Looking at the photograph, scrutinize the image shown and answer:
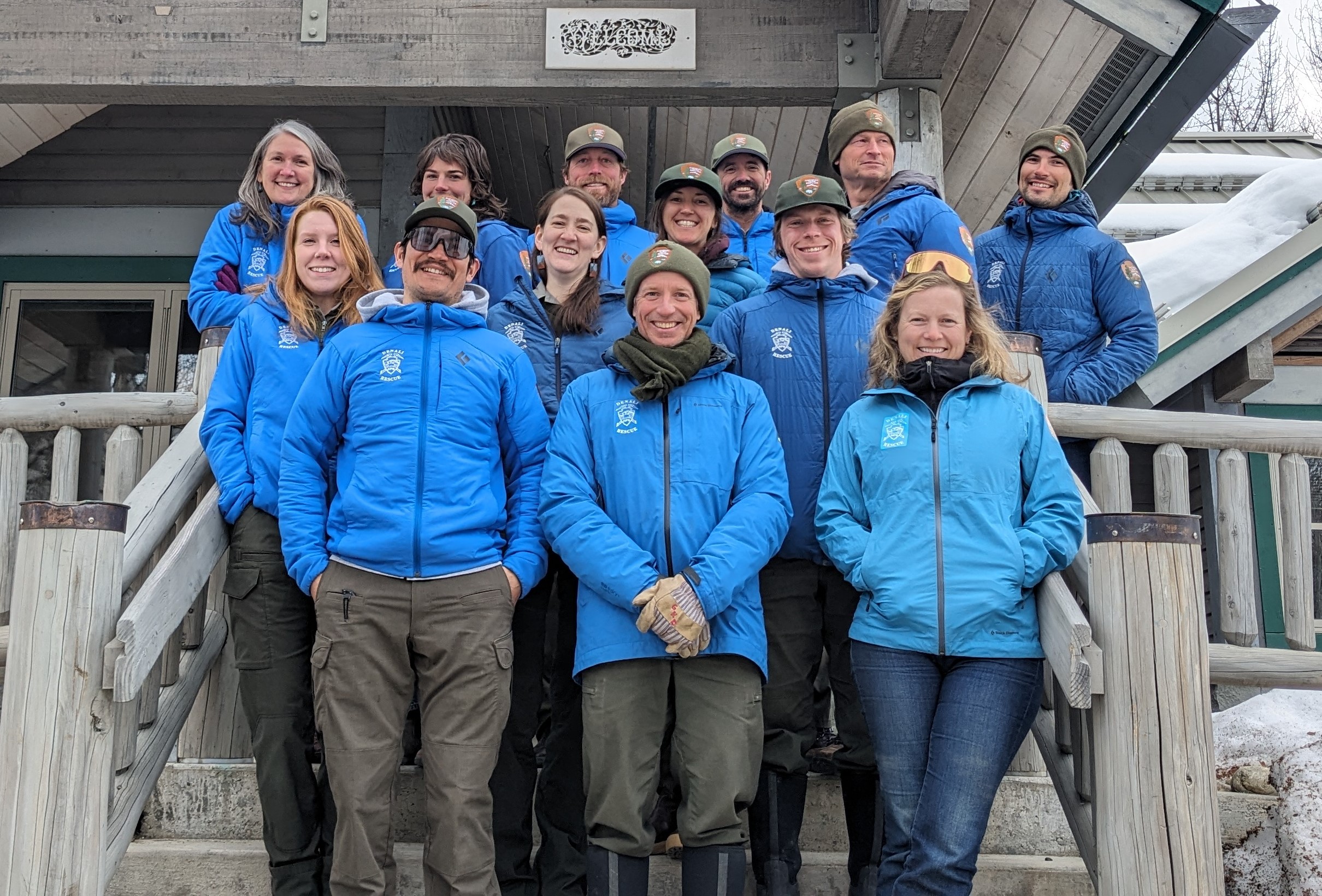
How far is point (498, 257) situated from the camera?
3.97m

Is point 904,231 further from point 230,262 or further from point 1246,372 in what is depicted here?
point 1246,372

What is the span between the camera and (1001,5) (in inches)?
202

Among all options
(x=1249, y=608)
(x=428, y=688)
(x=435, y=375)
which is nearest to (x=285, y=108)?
(x=435, y=375)

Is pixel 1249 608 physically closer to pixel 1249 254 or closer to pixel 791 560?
pixel 791 560

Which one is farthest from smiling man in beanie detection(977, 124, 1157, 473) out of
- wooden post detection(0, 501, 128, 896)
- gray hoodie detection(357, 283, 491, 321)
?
wooden post detection(0, 501, 128, 896)

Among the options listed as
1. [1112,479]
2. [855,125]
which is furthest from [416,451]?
[1112,479]

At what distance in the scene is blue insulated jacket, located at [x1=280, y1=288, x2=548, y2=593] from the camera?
2.92 metres

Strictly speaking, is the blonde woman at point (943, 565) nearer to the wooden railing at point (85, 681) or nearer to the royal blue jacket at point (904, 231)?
the royal blue jacket at point (904, 231)

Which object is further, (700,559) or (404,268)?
(404,268)

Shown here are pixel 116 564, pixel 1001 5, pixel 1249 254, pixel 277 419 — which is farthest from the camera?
pixel 1249 254

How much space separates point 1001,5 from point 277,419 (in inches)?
145

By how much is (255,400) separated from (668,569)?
1.30 metres

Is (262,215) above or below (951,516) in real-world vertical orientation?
above

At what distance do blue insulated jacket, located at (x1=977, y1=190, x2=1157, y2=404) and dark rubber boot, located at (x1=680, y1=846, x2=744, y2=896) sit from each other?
2.21m
